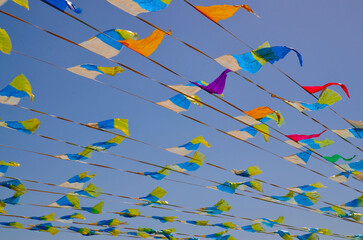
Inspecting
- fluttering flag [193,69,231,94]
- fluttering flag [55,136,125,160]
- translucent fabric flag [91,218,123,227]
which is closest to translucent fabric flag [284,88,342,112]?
fluttering flag [193,69,231,94]

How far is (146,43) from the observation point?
3176 millimetres

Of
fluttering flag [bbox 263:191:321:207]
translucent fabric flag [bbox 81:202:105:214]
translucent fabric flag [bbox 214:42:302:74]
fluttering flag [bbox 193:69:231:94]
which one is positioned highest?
translucent fabric flag [bbox 214:42:302:74]

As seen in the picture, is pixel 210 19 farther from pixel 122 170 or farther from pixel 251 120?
pixel 122 170

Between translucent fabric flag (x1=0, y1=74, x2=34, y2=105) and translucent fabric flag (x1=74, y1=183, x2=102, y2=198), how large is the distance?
202cm

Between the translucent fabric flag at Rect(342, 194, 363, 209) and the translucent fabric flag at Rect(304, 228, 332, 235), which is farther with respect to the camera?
the translucent fabric flag at Rect(304, 228, 332, 235)

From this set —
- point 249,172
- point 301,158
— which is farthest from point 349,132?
point 249,172

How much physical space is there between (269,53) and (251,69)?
0.23m

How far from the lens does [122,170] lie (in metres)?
4.35

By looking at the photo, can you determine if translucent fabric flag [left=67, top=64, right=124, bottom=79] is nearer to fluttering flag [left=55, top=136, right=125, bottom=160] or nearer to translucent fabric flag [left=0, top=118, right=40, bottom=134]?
translucent fabric flag [left=0, top=118, right=40, bottom=134]

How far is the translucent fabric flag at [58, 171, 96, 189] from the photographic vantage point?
4945 mm

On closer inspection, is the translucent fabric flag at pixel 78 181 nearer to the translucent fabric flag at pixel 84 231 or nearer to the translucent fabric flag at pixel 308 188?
the translucent fabric flag at pixel 84 231

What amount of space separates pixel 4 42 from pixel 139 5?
114 centimetres

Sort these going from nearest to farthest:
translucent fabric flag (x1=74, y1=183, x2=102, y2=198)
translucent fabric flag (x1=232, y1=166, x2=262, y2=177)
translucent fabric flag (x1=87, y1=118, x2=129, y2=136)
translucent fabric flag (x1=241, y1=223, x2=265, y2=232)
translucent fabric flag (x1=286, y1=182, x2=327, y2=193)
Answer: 1. translucent fabric flag (x1=87, y1=118, x2=129, y2=136)
2. translucent fabric flag (x1=74, y1=183, x2=102, y2=198)
3. translucent fabric flag (x1=232, y1=166, x2=262, y2=177)
4. translucent fabric flag (x1=286, y1=182, x2=327, y2=193)
5. translucent fabric flag (x1=241, y1=223, x2=265, y2=232)

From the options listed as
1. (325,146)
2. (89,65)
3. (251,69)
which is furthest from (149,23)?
(325,146)
